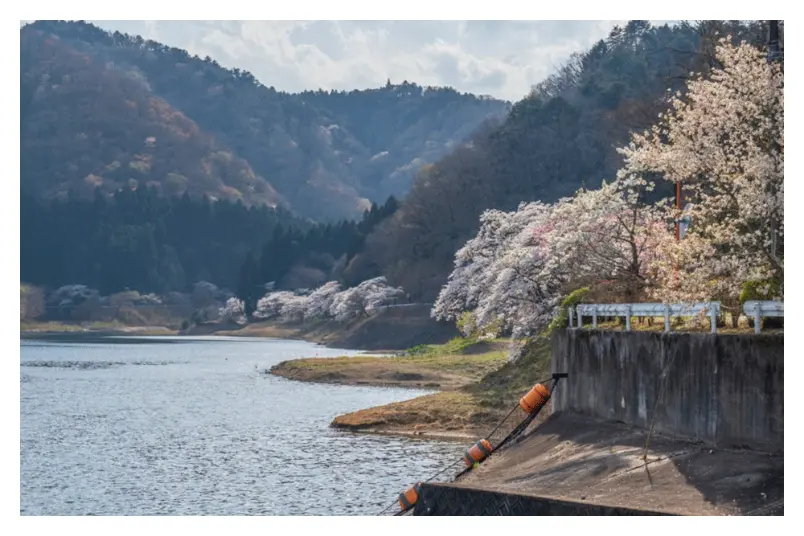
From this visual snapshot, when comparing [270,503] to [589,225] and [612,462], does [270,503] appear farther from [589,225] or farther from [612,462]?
[589,225]

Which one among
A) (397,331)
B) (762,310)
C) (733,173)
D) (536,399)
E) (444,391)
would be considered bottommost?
(397,331)

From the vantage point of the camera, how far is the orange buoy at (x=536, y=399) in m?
41.9

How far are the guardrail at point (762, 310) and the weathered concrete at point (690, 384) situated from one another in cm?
46

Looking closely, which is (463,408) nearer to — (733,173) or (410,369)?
(733,173)

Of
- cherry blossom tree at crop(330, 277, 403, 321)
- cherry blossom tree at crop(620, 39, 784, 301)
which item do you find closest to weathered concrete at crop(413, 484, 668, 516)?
cherry blossom tree at crop(620, 39, 784, 301)

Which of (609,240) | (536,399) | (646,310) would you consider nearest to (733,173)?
(646,310)

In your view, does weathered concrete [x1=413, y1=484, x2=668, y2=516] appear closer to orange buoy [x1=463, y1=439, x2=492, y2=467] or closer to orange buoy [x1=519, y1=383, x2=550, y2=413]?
orange buoy [x1=463, y1=439, x2=492, y2=467]

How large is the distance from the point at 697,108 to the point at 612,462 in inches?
374

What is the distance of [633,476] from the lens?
28.3 m

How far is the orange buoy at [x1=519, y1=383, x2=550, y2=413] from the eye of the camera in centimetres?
4191

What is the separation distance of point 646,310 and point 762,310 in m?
6.63

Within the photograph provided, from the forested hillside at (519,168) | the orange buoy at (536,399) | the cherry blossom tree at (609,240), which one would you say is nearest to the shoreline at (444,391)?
the cherry blossom tree at (609,240)

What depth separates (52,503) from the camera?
38.2 metres

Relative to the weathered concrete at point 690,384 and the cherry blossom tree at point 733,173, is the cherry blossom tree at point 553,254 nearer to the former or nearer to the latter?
the weathered concrete at point 690,384
